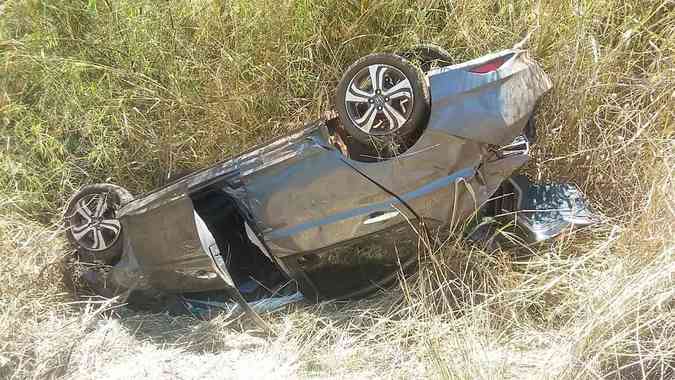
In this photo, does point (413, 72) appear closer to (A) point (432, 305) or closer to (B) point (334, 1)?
(A) point (432, 305)

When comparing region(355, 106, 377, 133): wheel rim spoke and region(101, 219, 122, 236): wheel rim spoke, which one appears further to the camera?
region(101, 219, 122, 236): wheel rim spoke

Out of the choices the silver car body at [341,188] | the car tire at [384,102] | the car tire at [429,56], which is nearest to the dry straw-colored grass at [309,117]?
the car tire at [429,56]

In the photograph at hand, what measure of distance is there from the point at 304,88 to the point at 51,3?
224 cm

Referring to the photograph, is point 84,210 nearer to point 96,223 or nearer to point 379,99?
point 96,223

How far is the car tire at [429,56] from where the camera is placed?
170 inches

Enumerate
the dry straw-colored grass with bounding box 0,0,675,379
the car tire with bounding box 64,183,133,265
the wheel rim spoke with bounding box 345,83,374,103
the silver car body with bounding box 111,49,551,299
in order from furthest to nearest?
the car tire with bounding box 64,183,133,265, the wheel rim spoke with bounding box 345,83,374,103, the silver car body with bounding box 111,49,551,299, the dry straw-colored grass with bounding box 0,0,675,379

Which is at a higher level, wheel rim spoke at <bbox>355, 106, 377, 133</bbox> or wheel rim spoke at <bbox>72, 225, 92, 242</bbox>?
wheel rim spoke at <bbox>355, 106, 377, 133</bbox>

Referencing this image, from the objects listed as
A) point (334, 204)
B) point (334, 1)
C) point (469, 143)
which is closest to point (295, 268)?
point (334, 204)

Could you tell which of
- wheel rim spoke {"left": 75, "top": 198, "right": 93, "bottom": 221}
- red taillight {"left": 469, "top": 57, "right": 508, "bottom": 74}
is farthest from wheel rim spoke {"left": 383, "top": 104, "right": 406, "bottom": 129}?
wheel rim spoke {"left": 75, "top": 198, "right": 93, "bottom": 221}

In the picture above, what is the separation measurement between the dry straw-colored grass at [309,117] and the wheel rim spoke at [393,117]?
78 cm

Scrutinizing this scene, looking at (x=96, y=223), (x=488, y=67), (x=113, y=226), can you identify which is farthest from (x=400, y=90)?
(x=96, y=223)

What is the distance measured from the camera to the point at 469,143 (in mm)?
3287

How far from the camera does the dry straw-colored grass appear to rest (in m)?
3.06

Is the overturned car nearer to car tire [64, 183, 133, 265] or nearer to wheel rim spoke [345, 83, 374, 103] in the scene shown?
wheel rim spoke [345, 83, 374, 103]
